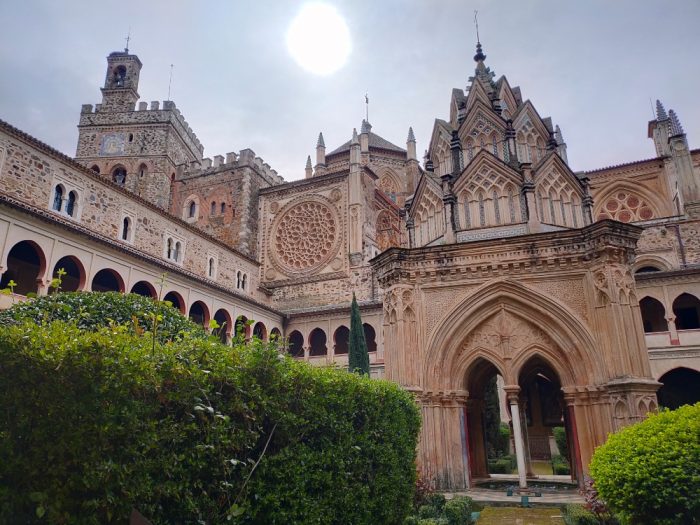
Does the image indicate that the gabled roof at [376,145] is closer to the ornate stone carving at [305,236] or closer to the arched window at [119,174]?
the ornate stone carving at [305,236]

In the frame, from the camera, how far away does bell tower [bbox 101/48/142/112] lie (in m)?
35.1

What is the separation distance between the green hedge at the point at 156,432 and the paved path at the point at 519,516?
179 inches

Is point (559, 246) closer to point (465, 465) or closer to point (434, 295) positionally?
point (434, 295)

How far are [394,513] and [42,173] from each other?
54.5 feet

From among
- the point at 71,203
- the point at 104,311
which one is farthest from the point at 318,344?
the point at 104,311

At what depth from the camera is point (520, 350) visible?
453 inches

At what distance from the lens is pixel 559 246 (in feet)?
37.7

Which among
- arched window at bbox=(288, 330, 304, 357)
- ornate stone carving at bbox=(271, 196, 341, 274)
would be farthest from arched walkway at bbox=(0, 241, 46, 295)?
ornate stone carving at bbox=(271, 196, 341, 274)

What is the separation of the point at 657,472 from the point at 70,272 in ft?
60.6

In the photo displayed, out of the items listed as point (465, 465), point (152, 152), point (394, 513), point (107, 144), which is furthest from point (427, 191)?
point (107, 144)

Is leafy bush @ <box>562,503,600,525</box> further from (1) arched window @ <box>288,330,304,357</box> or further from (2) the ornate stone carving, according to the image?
(2) the ornate stone carving

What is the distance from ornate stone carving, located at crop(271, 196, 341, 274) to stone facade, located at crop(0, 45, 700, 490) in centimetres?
12

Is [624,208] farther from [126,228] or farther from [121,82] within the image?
[121,82]

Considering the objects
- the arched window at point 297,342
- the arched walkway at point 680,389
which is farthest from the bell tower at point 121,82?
the arched walkway at point 680,389
